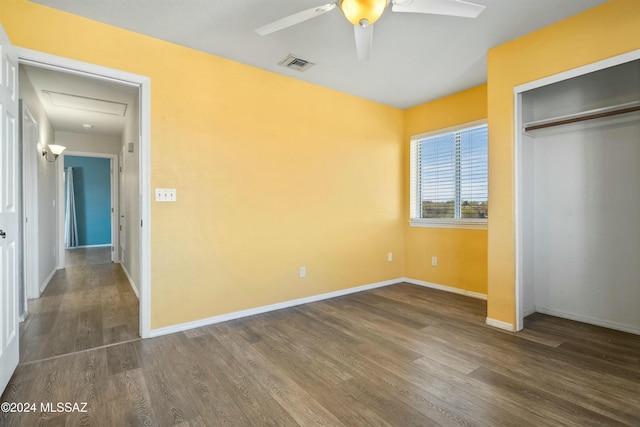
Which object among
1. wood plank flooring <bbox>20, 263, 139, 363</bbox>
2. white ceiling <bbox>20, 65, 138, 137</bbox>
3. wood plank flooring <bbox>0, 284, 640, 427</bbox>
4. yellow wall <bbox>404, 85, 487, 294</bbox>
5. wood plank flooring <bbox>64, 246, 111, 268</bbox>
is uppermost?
white ceiling <bbox>20, 65, 138, 137</bbox>

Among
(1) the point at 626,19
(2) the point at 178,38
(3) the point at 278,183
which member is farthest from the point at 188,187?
A: (1) the point at 626,19

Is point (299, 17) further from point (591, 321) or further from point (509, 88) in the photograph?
point (591, 321)

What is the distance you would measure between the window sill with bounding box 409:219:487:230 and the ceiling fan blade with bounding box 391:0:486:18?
2.46 m

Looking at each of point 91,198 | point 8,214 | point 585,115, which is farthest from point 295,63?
point 91,198

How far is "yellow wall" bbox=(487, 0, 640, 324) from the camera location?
7.59ft

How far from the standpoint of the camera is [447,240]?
13.2 feet

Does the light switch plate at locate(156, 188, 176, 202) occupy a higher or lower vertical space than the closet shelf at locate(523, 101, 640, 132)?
lower

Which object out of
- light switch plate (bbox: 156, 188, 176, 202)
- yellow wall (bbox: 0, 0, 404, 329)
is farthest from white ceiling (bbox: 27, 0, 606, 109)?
light switch plate (bbox: 156, 188, 176, 202)

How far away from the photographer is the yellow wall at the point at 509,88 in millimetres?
2314

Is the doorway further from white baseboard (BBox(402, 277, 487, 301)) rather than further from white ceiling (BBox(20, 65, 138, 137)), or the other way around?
white baseboard (BBox(402, 277, 487, 301))

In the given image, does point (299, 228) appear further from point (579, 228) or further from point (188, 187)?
point (579, 228)

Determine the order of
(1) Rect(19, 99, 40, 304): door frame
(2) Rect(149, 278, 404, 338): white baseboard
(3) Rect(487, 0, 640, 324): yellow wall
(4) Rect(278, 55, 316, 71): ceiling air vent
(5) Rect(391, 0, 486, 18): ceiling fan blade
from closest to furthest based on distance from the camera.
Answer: (5) Rect(391, 0, 486, 18): ceiling fan blade → (3) Rect(487, 0, 640, 324): yellow wall → (2) Rect(149, 278, 404, 338): white baseboard → (4) Rect(278, 55, 316, 71): ceiling air vent → (1) Rect(19, 99, 40, 304): door frame

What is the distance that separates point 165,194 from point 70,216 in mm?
7426

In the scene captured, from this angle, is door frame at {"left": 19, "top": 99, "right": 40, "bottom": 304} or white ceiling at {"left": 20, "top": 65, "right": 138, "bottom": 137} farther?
door frame at {"left": 19, "top": 99, "right": 40, "bottom": 304}
